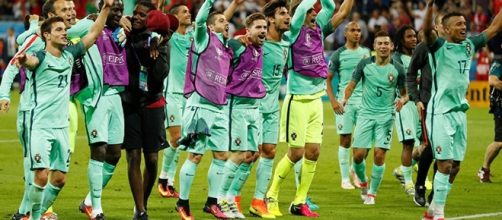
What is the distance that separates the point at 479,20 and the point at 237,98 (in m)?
24.3

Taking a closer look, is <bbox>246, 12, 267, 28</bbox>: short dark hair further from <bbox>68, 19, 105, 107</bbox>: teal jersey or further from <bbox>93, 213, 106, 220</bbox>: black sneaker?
<bbox>93, 213, 106, 220</bbox>: black sneaker

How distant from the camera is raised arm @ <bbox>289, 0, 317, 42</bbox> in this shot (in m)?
14.2

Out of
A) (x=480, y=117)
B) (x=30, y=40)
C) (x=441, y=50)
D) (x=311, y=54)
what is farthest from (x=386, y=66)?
(x=480, y=117)

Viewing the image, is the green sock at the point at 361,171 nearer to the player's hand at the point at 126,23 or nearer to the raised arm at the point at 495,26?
the raised arm at the point at 495,26

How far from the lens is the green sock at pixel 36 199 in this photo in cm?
1177

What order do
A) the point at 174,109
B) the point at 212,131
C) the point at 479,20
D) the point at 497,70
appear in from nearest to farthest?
1. the point at 212,131
2. the point at 174,109
3. the point at 497,70
4. the point at 479,20

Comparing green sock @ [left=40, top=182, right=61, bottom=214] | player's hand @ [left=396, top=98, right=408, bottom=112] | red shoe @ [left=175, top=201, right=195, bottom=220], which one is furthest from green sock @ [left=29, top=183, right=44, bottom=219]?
player's hand @ [left=396, top=98, right=408, bottom=112]

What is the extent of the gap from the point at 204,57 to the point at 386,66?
12.9 ft

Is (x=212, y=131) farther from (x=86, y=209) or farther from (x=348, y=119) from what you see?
(x=348, y=119)

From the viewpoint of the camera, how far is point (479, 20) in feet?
121

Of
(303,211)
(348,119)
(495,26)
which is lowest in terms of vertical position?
(348,119)

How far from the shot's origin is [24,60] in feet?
38.1

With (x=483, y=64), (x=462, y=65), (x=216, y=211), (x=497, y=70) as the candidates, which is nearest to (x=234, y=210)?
(x=216, y=211)

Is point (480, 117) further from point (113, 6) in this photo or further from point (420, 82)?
point (113, 6)
